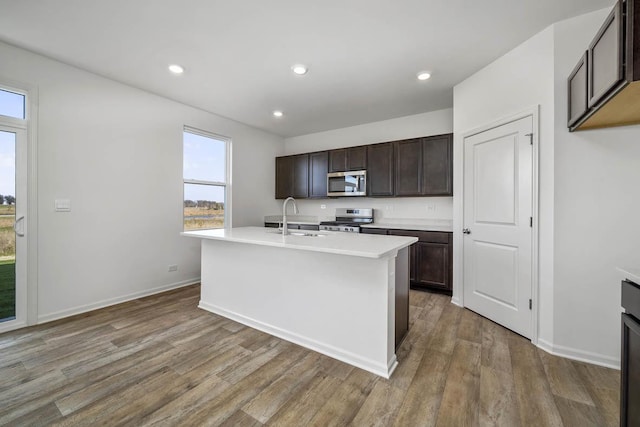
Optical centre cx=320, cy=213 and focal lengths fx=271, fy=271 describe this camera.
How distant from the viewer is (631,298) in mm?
980

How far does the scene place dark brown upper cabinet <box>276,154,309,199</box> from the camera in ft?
16.9

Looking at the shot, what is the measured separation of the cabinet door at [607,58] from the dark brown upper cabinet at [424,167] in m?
2.03

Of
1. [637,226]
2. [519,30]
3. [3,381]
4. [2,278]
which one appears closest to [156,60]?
[2,278]

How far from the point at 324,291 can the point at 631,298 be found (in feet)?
5.43

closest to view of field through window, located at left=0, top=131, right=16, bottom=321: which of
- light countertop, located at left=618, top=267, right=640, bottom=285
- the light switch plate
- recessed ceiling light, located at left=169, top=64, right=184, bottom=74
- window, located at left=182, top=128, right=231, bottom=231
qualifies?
the light switch plate

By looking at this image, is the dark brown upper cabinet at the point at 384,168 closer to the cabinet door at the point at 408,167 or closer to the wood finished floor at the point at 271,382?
the cabinet door at the point at 408,167

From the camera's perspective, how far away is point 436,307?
3.12 metres

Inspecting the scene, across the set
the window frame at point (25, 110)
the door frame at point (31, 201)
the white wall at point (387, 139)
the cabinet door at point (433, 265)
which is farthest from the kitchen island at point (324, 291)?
the white wall at point (387, 139)

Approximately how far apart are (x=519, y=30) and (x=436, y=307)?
9.04 feet

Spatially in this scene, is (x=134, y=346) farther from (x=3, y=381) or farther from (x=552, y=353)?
(x=552, y=353)

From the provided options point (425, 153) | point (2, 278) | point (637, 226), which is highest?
point (425, 153)

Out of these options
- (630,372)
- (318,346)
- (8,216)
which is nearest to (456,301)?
(318,346)

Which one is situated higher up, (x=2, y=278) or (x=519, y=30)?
(x=519, y=30)

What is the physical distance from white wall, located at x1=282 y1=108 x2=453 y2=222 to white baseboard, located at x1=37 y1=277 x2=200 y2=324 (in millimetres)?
2680
